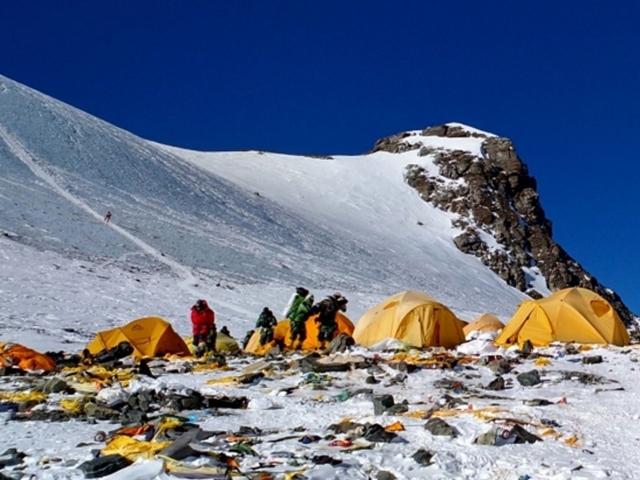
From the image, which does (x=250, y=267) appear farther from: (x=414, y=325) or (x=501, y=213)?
(x=501, y=213)

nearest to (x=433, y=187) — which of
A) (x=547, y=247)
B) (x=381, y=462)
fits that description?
(x=547, y=247)

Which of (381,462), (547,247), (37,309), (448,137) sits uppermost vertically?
(448,137)

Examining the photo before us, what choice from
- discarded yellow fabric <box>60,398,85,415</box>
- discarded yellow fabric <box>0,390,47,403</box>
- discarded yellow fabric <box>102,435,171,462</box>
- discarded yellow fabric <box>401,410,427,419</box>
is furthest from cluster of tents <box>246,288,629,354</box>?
discarded yellow fabric <box>102,435,171,462</box>

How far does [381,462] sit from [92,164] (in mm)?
57769

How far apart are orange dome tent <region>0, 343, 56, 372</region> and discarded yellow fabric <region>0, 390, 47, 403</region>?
369 cm

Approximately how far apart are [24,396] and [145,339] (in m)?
8.56

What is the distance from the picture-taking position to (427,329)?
1972 cm

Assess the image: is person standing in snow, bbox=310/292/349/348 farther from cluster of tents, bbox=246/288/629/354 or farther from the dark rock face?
the dark rock face

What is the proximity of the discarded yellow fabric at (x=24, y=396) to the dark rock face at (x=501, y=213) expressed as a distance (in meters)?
75.2

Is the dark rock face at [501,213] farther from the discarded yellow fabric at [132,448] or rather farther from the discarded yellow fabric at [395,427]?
the discarded yellow fabric at [132,448]

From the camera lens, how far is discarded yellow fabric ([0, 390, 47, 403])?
10633 millimetres

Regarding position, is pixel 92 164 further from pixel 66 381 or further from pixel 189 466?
pixel 189 466

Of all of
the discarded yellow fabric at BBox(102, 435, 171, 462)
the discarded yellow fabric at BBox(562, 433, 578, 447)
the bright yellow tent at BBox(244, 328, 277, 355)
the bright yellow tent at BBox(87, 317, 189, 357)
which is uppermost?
the discarded yellow fabric at BBox(562, 433, 578, 447)

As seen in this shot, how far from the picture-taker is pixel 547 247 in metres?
95.4
